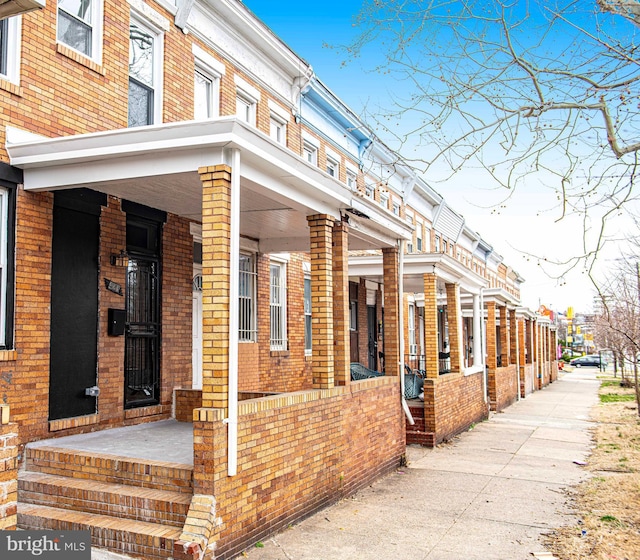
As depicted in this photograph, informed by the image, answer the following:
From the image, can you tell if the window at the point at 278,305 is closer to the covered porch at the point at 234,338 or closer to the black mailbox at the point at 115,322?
the covered porch at the point at 234,338

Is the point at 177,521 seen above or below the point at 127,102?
below

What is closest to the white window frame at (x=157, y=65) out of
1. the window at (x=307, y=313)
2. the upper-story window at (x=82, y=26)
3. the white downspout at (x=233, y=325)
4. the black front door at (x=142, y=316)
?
the upper-story window at (x=82, y=26)

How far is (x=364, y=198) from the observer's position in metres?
8.95

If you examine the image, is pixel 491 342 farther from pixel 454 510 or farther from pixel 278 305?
pixel 454 510

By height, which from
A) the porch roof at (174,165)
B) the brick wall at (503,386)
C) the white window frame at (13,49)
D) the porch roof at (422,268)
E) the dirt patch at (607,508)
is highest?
the white window frame at (13,49)

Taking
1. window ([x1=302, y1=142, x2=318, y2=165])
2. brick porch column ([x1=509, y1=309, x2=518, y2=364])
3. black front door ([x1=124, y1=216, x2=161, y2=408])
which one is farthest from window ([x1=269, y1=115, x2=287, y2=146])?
brick porch column ([x1=509, y1=309, x2=518, y2=364])

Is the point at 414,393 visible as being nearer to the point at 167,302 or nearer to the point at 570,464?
the point at 570,464

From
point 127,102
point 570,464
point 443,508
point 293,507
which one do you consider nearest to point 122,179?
point 127,102

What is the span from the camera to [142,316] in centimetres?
875

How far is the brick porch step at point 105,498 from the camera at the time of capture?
5.68m

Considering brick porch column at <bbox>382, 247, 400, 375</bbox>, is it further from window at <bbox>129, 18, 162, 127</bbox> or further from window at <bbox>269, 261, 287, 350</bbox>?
window at <bbox>129, 18, 162, 127</bbox>

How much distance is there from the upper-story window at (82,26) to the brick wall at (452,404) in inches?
330

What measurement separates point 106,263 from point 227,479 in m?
3.61

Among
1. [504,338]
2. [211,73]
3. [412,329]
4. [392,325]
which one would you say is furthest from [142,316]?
[412,329]
